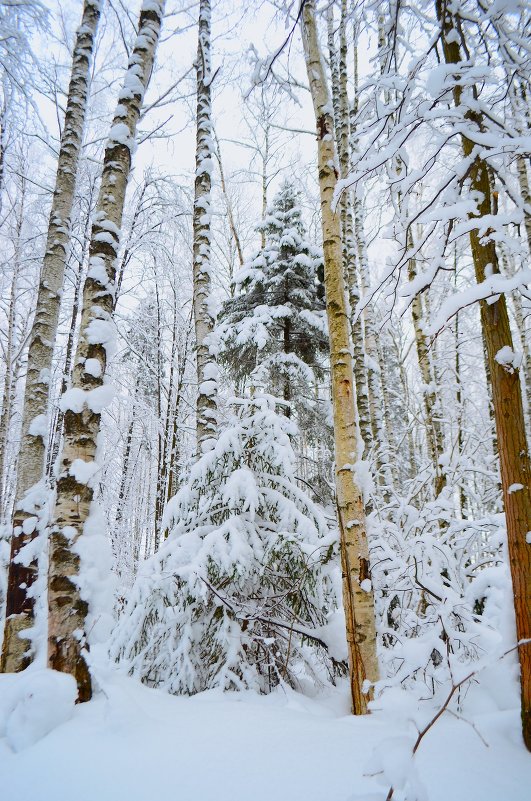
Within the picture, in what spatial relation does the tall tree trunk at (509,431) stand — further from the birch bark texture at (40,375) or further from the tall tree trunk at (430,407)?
the birch bark texture at (40,375)

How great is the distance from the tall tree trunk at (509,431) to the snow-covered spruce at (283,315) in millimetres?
5982

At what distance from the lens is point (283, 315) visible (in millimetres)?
8125

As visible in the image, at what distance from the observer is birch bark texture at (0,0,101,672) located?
3947mm

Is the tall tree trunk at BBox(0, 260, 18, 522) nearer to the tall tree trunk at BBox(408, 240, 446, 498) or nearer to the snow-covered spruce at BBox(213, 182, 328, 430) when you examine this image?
the snow-covered spruce at BBox(213, 182, 328, 430)

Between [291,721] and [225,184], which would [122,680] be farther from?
[225,184]

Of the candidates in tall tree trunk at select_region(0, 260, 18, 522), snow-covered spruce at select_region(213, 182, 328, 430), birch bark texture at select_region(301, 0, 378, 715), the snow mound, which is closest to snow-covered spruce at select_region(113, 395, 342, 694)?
birch bark texture at select_region(301, 0, 378, 715)

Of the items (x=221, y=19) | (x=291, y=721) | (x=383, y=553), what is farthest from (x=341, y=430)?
(x=221, y=19)

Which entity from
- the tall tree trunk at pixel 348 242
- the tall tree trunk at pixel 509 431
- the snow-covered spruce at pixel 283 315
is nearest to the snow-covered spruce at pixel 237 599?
the tall tree trunk at pixel 509 431

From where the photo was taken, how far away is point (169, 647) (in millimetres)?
3105

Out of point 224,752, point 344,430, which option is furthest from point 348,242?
point 224,752

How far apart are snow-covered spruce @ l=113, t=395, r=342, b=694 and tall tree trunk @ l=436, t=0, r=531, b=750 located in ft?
4.78

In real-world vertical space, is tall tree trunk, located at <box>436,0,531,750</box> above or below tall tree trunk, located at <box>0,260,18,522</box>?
below

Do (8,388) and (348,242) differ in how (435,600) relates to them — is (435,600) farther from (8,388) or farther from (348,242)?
(8,388)

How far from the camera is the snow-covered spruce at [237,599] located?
306 cm
